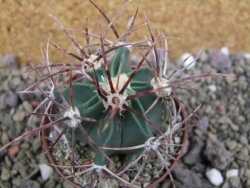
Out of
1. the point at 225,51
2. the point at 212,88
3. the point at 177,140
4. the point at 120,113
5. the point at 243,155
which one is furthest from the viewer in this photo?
the point at 225,51

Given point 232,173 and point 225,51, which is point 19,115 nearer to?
point 232,173

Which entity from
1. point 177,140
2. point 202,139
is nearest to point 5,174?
point 177,140

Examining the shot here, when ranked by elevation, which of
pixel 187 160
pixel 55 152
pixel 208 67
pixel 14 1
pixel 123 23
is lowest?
pixel 187 160

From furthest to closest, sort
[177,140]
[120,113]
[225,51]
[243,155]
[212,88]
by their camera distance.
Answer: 1. [225,51]
2. [212,88]
3. [243,155]
4. [177,140]
5. [120,113]

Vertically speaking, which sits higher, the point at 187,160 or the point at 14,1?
the point at 14,1

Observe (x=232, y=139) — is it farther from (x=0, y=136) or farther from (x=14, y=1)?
(x=14, y=1)

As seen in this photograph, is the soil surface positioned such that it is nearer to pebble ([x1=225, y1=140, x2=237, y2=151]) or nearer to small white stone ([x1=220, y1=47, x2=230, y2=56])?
small white stone ([x1=220, y1=47, x2=230, y2=56])

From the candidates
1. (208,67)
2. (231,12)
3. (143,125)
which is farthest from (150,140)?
(231,12)

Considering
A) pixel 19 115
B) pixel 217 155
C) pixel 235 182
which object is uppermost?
pixel 19 115
